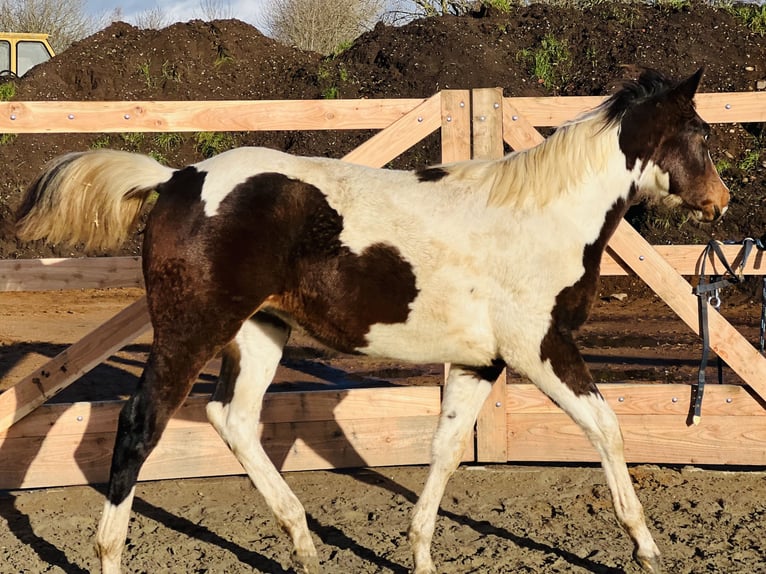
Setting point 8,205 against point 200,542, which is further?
point 8,205

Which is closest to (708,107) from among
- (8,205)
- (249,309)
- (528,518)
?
(528,518)

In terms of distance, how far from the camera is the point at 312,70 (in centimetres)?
1711

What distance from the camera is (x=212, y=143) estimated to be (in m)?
16.1

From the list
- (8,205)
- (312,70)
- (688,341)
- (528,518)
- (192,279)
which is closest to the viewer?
(192,279)

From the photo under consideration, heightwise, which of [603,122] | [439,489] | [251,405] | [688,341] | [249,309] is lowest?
[688,341]

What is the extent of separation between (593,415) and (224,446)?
236 cm

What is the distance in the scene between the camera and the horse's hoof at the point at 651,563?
4.05 metres

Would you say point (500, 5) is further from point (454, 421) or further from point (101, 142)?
point (454, 421)

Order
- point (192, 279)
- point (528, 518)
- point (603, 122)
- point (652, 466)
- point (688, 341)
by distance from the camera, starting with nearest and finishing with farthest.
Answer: point (192, 279), point (603, 122), point (528, 518), point (652, 466), point (688, 341)

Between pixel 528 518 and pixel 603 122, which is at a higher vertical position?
pixel 603 122

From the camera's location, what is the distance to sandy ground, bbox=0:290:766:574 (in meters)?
4.33

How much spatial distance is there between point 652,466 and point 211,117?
3.34m

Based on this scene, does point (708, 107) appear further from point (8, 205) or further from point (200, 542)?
point (8, 205)

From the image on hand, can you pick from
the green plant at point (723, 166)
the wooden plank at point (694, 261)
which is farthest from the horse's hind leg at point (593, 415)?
the green plant at point (723, 166)
